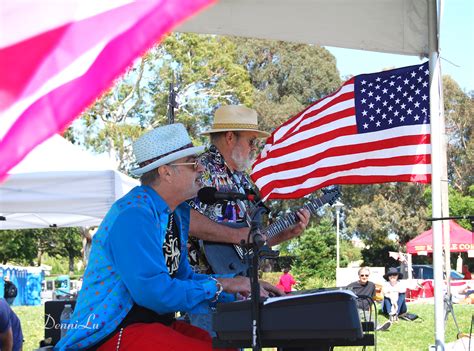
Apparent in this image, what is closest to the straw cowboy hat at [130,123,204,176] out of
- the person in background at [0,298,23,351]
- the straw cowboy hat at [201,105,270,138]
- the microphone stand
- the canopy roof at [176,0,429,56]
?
the microphone stand

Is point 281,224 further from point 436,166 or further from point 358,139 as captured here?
point 358,139

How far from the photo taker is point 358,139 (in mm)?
6707

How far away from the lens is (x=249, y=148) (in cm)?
501

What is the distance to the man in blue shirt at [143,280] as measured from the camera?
127 inches

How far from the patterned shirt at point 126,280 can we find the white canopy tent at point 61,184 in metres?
3.90

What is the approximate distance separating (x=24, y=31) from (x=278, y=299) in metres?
2.20

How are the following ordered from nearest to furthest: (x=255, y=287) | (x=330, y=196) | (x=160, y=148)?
(x=255, y=287), (x=160, y=148), (x=330, y=196)

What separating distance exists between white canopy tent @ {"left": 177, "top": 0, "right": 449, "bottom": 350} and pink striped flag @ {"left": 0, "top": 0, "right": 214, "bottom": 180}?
4.34 metres

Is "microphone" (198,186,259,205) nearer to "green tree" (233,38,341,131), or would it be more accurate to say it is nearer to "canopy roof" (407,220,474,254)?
"canopy roof" (407,220,474,254)

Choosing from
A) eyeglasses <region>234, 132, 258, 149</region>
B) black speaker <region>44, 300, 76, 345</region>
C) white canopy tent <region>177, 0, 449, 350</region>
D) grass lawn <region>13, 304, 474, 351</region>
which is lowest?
grass lawn <region>13, 304, 474, 351</region>

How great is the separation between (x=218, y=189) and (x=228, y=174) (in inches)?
10.8

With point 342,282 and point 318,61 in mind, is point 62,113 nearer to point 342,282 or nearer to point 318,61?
point 342,282

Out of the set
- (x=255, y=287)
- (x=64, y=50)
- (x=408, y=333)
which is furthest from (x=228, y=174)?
(x=408, y=333)

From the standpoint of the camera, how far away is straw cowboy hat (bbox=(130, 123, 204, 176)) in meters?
3.54
